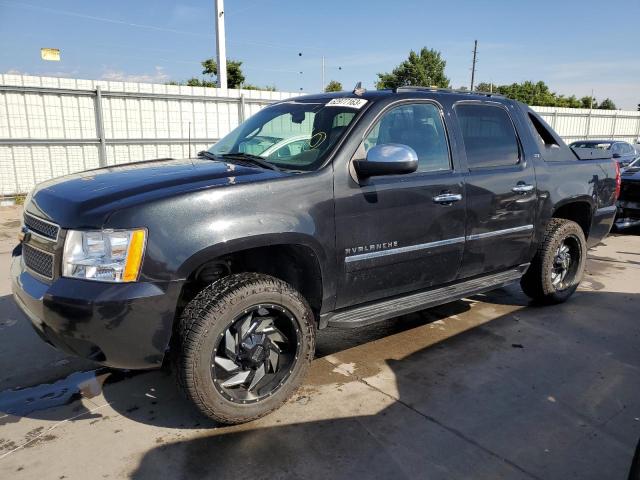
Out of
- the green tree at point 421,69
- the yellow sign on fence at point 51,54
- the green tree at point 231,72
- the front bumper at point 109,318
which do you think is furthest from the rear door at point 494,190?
the green tree at point 421,69

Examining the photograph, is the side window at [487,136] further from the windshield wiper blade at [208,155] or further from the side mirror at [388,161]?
the windshield wiper blade at [208,155]

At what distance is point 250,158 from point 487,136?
6.45 feet

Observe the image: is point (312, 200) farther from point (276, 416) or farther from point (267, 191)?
point (276, 416)

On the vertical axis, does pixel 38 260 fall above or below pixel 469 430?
above

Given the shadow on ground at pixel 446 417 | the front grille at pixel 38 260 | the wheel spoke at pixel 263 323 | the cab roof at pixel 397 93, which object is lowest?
the shadow on ground at pixel 446 417

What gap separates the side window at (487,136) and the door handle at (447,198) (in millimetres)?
347

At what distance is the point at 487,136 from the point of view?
407 cm

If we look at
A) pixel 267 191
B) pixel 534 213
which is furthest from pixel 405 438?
pixel 534 213

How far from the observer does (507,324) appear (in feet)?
14.6

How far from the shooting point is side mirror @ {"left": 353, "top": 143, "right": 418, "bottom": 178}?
3008 millimetres

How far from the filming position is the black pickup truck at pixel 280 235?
2.47m

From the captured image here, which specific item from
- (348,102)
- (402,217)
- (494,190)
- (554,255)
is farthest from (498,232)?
(348,102)

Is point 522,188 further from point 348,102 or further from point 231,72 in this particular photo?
point 231,72

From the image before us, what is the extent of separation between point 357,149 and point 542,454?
6.61ft
